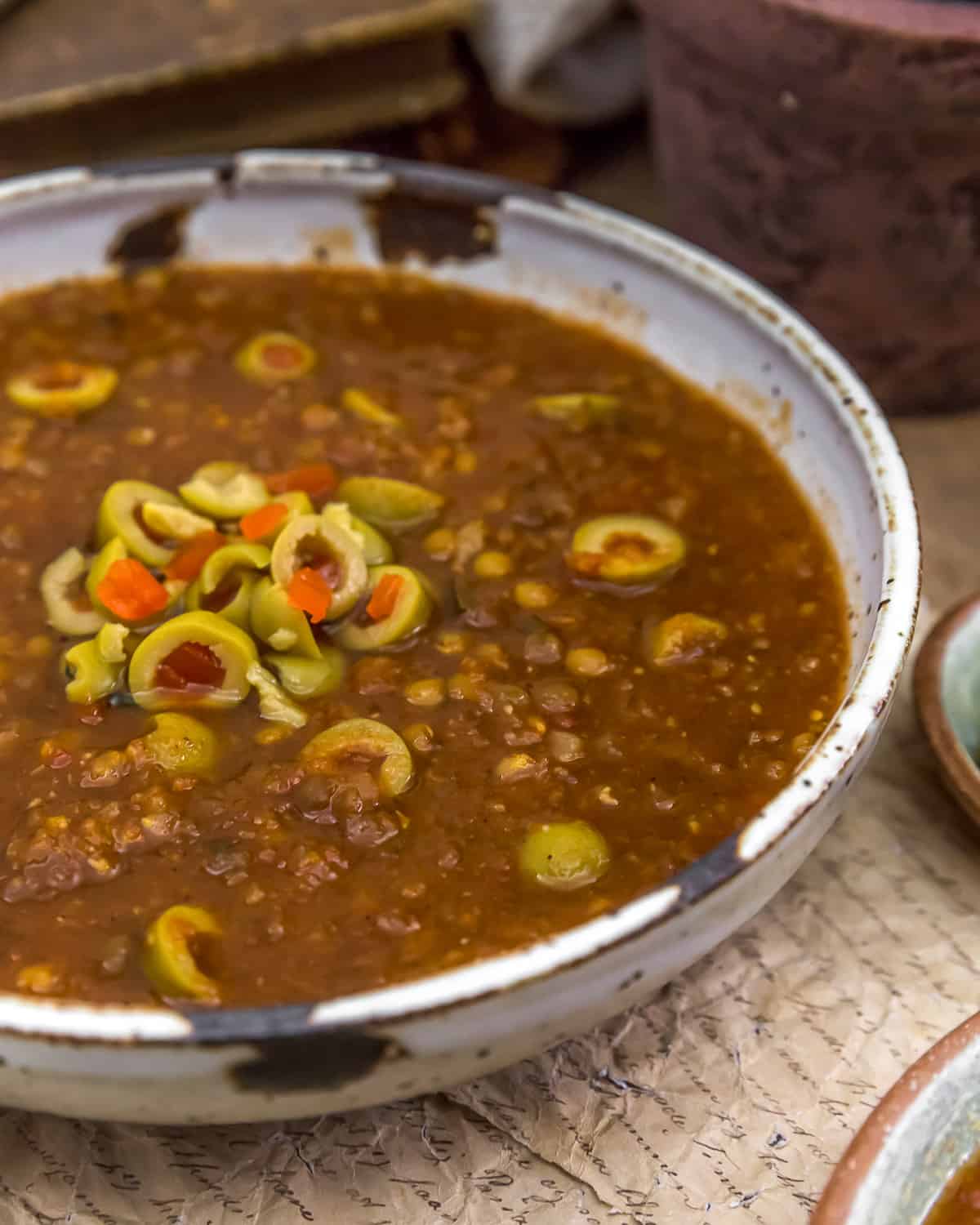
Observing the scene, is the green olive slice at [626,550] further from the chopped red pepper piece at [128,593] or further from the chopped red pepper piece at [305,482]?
the chopped red pepper piece at [128,593]

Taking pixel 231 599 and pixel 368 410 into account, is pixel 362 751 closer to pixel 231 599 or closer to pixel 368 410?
pixel 231 599

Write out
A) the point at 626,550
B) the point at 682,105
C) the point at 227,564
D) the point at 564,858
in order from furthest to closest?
1. the point at 682,105
2. the point at 626,550
3. the point at 227,564
4. the point at 564,858

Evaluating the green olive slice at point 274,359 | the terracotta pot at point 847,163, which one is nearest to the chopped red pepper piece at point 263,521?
the green olive slice at point 274,359

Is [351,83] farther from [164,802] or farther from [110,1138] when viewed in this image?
[110,1138]

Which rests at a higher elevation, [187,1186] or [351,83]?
[351,83]

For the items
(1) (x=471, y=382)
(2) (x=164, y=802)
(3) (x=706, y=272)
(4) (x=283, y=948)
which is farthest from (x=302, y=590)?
(3) (x=706, y=272)

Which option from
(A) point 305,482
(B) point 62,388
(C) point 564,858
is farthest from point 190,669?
(B) point 62,388
